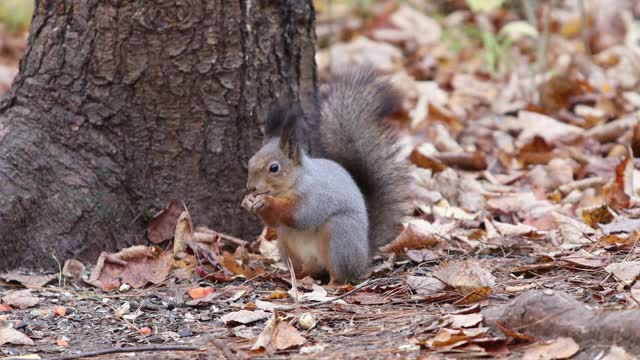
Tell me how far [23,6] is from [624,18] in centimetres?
489

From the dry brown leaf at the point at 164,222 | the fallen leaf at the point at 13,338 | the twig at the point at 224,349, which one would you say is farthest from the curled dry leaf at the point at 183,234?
the twig at the point at 224,349

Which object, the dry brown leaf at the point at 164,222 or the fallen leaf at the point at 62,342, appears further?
the dry brown leaf at the point at 164,222

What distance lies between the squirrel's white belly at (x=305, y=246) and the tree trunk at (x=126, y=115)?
1.24ft

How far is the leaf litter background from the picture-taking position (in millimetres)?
2189

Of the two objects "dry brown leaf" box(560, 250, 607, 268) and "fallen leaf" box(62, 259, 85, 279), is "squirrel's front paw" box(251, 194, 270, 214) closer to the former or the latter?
"fallen leaf" box(62, 259, 85, 279)

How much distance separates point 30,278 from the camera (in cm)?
294

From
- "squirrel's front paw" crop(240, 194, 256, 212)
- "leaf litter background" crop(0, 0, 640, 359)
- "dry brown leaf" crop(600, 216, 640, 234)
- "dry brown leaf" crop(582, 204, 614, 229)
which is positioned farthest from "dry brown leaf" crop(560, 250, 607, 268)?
"squirrel's front paw" crop(240, 194, 256, 212)

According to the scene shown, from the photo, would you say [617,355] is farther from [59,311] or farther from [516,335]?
[59,311]

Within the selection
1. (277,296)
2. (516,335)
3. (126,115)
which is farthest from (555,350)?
(126,115)

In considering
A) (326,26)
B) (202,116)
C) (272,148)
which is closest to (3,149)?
(202,116)

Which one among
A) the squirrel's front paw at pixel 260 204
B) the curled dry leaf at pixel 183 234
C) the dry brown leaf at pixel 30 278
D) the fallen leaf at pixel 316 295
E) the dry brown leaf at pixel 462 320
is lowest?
the fallen leaf at pixel 316 295

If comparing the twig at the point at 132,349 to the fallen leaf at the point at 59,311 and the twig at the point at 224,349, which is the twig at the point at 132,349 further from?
the fallen leaf at the point at 59,311

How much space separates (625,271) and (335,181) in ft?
3.21

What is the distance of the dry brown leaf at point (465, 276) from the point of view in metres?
2.62
